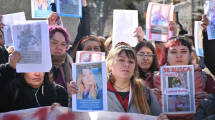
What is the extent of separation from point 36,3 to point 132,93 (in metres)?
2.39

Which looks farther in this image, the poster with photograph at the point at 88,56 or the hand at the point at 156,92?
the poster with photograph at the point at 88,56

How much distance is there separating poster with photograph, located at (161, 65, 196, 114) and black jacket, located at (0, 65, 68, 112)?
3.27 feet

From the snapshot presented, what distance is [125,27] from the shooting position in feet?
15.7

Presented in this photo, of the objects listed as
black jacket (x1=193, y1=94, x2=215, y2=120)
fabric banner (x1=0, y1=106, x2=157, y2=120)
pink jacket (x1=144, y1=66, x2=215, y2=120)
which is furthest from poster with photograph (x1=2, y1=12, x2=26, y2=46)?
black jacket (x1=193, y1=94, x2=215, y2=120)

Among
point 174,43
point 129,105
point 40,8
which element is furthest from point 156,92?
point 40,8

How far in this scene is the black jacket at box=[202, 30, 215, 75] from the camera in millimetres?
3633

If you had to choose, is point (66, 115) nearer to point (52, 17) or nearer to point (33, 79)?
point (33, 79)

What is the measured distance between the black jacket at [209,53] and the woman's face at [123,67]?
101cm

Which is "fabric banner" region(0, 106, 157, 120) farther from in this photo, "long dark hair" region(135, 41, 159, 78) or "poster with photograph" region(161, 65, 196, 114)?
"long dark hair" region(135, 41, 159, 78)

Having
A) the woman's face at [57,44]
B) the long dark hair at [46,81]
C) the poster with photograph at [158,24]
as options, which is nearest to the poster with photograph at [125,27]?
the poster with photograph at [158,24]

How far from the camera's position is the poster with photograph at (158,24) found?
4766 mm

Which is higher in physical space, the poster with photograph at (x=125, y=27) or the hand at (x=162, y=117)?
the poster with photograph at (x=125, y=27)

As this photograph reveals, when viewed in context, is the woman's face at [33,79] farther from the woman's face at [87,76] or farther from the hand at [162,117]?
the hand at [162,117]

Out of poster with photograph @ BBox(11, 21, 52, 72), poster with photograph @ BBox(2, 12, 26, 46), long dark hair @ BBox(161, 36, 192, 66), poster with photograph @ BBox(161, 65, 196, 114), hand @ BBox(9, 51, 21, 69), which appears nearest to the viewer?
hand @ BBox(9, 51, 21, 69)
